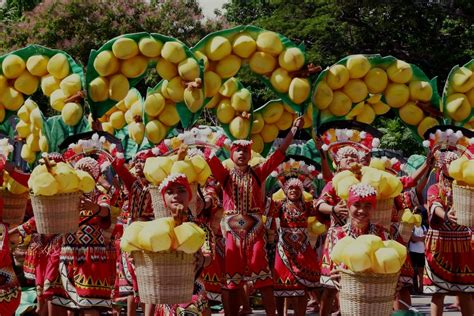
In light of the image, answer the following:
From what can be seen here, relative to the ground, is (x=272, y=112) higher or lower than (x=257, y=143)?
higher

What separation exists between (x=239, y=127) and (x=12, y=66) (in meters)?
2.34

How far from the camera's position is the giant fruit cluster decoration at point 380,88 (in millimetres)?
9367

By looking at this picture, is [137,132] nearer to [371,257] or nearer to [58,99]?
[58,99]

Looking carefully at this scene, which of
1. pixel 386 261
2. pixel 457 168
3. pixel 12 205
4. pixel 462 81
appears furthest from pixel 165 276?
pixel 462 81

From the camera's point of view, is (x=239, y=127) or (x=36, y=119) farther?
(x=36, y=119)

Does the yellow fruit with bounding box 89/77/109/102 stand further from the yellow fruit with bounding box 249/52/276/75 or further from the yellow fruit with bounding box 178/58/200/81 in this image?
the yellow fruit with bounding box 249/52/276/75

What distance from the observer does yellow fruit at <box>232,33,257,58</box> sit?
9.31 metres

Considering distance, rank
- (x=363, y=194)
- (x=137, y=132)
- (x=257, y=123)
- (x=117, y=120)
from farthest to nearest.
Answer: (x=117, y=120) → (x=257, y=123) → (x=137, y=132) → (x=363, y=194)

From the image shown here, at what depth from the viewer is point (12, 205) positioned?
27.3 ft

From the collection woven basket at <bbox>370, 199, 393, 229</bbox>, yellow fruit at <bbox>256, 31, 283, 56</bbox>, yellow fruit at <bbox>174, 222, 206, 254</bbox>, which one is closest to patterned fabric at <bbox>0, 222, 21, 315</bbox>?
yellow fruit at <bbox>174, 222, 206, 254</bbox>

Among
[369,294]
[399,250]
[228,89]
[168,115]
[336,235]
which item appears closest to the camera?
[369,294]

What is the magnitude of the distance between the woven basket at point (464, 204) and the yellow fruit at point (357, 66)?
2.53 metres

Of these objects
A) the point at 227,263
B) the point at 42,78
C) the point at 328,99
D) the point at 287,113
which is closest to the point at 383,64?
the point at 328,99

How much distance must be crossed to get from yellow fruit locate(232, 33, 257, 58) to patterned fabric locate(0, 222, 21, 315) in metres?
3.36
